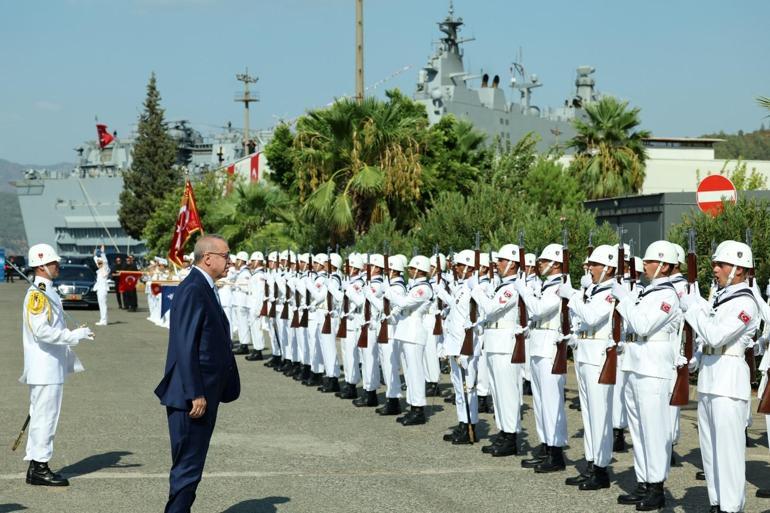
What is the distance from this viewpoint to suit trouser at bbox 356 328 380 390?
1473 cm

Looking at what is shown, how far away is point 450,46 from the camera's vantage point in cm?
6962

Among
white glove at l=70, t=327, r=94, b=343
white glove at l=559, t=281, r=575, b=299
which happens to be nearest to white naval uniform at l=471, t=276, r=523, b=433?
white glove at l=559, t=281, r=575, b=299

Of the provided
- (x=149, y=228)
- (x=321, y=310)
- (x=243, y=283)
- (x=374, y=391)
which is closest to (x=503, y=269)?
(x=374, y=391)

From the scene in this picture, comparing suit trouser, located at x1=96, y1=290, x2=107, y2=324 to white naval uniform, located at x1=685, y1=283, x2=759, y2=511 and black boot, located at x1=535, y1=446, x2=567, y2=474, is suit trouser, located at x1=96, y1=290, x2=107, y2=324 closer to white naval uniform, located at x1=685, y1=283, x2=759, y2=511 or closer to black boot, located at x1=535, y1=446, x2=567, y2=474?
black boot, located at x1=535, y1=446, x2=567, y2=474

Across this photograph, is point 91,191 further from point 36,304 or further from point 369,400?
point 36,304

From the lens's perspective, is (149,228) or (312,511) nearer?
(312,511)

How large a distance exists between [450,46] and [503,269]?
59.7 m

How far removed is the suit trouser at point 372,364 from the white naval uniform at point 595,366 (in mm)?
5072

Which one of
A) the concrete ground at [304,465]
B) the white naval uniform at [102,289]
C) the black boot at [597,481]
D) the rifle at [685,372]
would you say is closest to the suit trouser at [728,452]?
the rifle at [685,372]

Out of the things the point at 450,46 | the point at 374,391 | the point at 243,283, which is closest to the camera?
the point at 374,391

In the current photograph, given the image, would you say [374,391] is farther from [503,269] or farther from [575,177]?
[575,177]

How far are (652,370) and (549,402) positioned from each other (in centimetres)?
175

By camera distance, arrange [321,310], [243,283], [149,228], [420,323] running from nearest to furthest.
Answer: [420,323], [321,310], [243,283], [149,228]

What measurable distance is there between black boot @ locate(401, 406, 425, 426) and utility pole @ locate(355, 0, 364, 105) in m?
17.0
